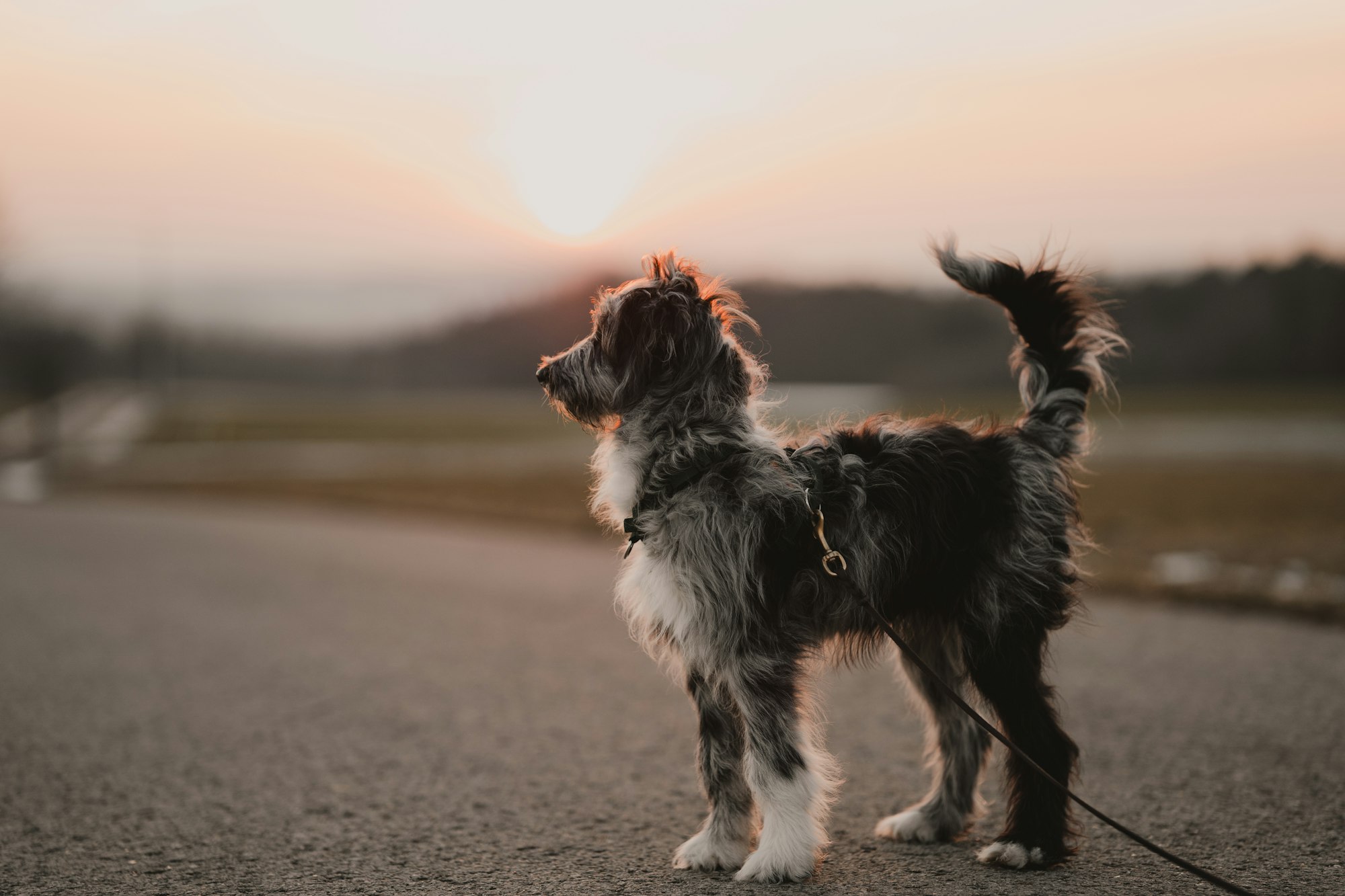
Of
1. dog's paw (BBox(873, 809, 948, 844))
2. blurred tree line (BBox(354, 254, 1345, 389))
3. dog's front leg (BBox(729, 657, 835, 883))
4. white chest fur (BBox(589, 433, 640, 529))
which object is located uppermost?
blurred tree line (BBox(354, 254, 1345, 389))

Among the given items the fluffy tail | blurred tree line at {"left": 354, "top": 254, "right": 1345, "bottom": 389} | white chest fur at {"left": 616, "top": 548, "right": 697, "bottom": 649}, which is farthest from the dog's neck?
blurred tree line at {"left": 354, "top": 254, "right": 1345, "bottom": 389}

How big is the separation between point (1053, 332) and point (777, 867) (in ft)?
8.25

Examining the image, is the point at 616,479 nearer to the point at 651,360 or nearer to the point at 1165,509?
the point at 651,360

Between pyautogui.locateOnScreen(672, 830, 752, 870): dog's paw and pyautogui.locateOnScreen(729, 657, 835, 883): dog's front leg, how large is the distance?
154 mm

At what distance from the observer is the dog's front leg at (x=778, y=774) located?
4062mm

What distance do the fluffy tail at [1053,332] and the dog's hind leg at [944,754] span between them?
3.27ft

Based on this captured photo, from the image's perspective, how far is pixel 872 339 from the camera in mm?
123750

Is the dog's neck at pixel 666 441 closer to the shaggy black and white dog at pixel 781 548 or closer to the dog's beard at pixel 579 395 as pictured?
the shaggy black and white dog at pixel 781 548

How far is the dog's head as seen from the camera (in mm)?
4273

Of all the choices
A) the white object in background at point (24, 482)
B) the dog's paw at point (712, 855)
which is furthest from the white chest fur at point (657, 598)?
the white object in background at point (24, 482)

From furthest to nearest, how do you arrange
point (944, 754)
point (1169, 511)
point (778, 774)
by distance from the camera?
point (1169, 511) < point (944, 754) < point (778, 774)

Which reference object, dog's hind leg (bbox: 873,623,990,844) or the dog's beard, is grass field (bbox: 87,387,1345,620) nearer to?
dog's hind leg (bbox: 873,623,990,844)

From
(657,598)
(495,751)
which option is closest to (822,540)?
(657,598)

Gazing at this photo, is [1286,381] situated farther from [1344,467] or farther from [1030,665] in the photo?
[1030,665]
